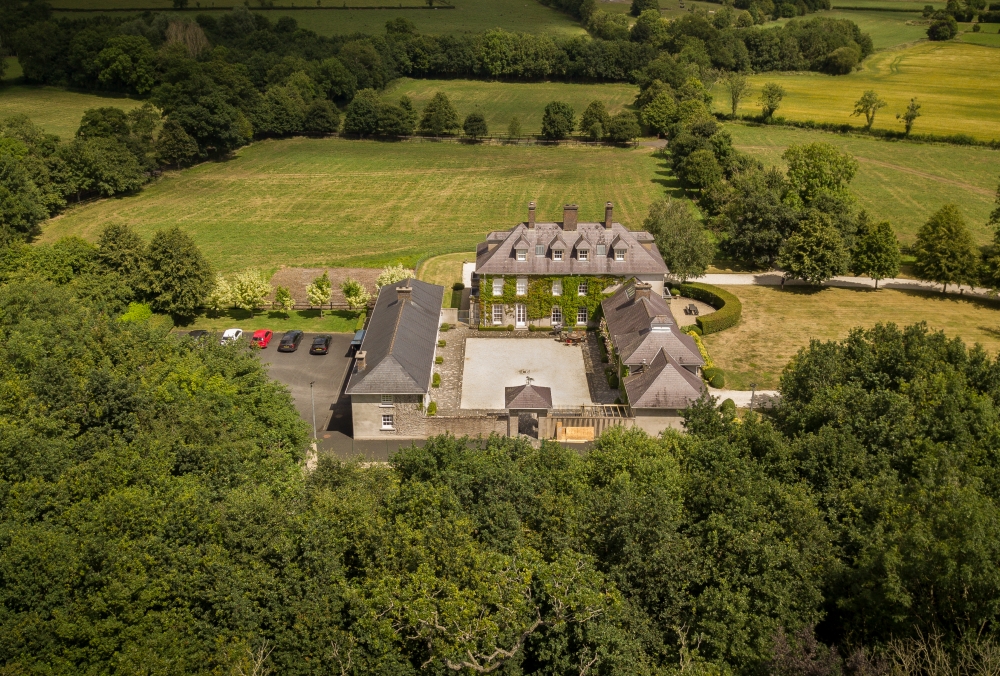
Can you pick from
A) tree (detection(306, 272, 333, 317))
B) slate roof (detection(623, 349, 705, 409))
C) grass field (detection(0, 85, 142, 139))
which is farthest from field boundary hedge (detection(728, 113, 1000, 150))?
grass field (detection(0, 85, 142, 139))

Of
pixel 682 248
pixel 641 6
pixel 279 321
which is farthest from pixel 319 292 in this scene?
pixel 641 6

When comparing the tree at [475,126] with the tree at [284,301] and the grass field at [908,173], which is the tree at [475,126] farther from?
the tree at [284,301]

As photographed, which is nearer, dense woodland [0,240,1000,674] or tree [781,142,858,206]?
dense woodland [0,240,1000,674]

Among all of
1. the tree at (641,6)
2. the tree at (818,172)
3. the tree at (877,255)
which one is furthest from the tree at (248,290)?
the tree at (641,6)

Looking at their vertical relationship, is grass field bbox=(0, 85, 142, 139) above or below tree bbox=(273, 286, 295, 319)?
above

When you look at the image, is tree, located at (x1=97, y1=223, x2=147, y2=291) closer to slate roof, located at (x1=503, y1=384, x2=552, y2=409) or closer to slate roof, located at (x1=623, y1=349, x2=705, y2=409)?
slate roof, located at (x1=503, y1=384, x2=552, y2=409)

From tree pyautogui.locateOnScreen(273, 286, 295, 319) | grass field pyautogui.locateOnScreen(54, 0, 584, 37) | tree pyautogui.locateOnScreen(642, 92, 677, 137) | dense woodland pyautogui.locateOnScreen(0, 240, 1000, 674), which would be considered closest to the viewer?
dense woodland pyautogui.locateOnScreen(0, 240, 1000, 674)
